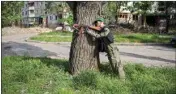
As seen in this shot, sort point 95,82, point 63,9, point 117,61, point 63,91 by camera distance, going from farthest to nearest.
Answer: point 63,9 → point 117,61 → point 95,82 → point 63,91

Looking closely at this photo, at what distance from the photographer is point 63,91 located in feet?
24.0

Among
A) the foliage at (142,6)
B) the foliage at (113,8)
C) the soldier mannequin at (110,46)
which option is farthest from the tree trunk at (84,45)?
the foliage at (113,8)

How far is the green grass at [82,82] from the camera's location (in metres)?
7.53

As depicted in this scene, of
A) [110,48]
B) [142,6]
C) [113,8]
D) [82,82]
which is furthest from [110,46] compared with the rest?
[113,8]

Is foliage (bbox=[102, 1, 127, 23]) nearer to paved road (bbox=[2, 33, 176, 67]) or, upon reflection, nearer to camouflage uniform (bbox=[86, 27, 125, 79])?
paved road (bbox=[2, 33, 176, 67])

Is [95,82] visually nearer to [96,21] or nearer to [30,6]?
[96,21]

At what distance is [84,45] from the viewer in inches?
356

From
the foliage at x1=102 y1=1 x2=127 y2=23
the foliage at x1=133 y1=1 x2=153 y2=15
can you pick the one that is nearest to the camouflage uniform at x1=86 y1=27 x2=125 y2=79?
the foliage at x1=133 y1=1 x2=153 y2=15

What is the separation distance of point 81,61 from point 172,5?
34.0 m

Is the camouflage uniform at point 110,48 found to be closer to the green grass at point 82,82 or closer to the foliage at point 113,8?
the green grass at point 82,82

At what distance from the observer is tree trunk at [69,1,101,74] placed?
9.05 meters

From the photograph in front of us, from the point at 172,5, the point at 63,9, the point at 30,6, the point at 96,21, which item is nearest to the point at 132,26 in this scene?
the point at 172,5

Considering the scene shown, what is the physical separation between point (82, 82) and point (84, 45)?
54.8 inches

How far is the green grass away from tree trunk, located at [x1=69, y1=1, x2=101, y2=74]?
0.35m
